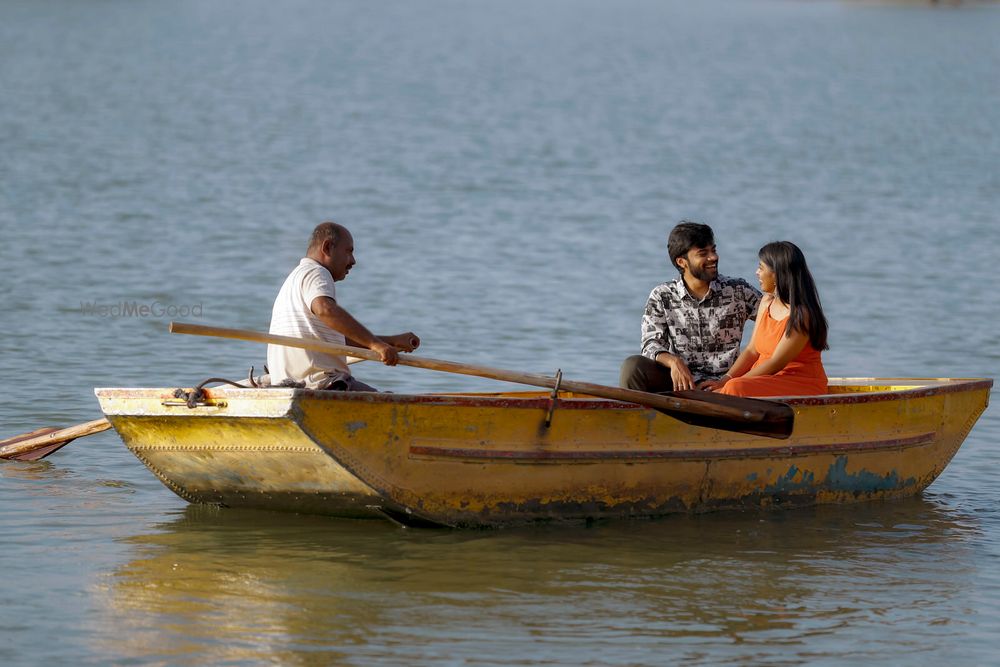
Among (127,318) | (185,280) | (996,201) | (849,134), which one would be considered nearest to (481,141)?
(849,134)

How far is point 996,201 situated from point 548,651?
19.5m

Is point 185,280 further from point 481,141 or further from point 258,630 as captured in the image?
point 481,141

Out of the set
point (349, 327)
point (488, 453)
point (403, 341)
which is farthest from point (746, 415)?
point (349, 327)

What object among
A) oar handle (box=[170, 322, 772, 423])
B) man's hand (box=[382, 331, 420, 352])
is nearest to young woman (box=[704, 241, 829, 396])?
oar handle (box=[170, 322, 772, 423])

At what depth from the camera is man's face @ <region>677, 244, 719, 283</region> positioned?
346 inches

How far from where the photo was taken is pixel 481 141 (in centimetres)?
3167

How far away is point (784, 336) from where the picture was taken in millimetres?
8680

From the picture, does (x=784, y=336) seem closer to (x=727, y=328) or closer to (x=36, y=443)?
(x=727, y=328)

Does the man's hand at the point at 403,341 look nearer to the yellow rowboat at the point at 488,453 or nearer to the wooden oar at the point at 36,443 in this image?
the yellow rowboat at the point at 488,453

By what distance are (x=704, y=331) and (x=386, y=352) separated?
6.67ft

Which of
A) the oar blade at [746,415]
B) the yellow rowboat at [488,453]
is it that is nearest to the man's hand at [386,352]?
the yellow rowboat at [488,453]

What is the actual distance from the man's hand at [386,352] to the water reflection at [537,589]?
A: 0.95 metres

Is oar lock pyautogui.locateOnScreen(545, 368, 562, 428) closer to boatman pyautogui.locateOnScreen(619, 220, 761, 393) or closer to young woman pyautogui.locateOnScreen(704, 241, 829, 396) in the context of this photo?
boatman pyautogui.locateOnScreen(619, 220, 761, 393)

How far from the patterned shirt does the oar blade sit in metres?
0.64
